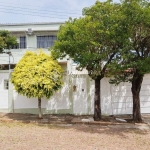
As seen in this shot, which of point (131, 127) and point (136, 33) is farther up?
point (136, 33)

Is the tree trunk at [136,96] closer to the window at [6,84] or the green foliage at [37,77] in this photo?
the green foliage at [37,77]

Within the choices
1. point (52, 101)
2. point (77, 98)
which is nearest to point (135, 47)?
point (77, 98)

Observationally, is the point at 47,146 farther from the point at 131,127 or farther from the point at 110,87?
the point at 110,87

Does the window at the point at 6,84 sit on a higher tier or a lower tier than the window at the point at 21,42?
lower

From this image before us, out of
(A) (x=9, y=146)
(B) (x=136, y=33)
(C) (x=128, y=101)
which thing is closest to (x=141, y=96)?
(C) (x=128, y=101)

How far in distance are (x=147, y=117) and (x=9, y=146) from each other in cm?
879

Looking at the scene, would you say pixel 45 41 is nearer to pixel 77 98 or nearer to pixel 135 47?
pixel 77 98

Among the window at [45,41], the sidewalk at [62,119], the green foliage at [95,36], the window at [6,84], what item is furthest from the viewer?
the window at [45,41]

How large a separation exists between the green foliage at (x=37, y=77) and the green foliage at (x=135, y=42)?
3.04 meters

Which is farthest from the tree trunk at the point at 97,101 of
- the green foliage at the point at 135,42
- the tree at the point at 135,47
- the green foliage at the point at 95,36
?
the green foliage at the point at 95,36

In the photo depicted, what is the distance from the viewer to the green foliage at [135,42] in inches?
385

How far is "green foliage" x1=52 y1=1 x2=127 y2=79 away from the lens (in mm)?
10180

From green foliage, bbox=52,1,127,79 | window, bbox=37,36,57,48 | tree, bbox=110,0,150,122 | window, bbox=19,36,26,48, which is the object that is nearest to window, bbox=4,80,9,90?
green foliage, bbox=52,1,127,79

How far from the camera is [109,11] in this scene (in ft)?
35.1
